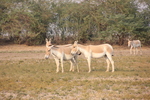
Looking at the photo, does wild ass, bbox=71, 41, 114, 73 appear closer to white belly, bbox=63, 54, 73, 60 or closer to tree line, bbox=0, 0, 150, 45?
white belly, bbox=63, 54, 73, 60

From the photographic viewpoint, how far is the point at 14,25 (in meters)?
34.8

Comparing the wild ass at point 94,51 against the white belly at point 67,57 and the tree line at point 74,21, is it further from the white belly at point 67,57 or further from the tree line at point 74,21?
the tree line at point 74,21

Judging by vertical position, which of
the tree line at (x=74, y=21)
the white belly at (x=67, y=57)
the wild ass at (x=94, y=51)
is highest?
the tree line at (x=74, y=21)

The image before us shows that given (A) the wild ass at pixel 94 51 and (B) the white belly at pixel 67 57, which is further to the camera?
(B) the white belly at pixel 67 57

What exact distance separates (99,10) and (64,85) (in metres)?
26.7

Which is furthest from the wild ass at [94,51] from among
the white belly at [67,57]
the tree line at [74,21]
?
the tree line at [74,21]

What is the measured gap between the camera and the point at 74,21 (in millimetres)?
38719

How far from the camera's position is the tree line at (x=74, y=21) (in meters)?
34.9

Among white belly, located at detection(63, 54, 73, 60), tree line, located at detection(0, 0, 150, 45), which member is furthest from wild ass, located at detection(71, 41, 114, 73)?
tree line, located at detection(0, 0, 150, 45)

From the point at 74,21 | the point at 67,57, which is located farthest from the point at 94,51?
the point at 74,21

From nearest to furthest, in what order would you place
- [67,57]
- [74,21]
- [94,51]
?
[94,51] < [67,57] < [74,21]

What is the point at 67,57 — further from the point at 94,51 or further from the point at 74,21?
the point at 74,21

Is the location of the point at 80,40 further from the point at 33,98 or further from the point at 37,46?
the point at 33,98

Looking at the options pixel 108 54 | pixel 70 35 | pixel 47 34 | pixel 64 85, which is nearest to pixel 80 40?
pixel 70 35
